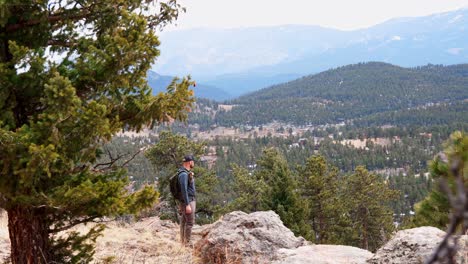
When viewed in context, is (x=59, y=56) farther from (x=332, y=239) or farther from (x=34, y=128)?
(x=332, y=239)

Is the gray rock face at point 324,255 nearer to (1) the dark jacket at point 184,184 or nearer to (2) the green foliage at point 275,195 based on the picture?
(1) the dark jacket at point 184,184

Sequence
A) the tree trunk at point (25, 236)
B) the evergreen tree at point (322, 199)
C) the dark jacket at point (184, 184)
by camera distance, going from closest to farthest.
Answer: the tree trunk at point (25, 236) < the dark jacket at point (184, 184) < the evergreen tree at point (322, 199)

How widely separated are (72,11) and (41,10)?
1.20ft

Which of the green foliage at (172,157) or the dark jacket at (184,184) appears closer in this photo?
the dark jacket at (184,184)

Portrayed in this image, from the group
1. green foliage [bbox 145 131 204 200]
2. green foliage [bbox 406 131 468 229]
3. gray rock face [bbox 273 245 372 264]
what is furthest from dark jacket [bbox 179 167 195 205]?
green foliage [bbox 145 131 204 200]

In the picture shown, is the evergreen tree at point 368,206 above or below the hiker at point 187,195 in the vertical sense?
below

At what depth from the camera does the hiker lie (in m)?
8.73

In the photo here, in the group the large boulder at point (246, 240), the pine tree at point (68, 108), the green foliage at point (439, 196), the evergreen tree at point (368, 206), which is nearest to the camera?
the pine tree at point (68, 108)

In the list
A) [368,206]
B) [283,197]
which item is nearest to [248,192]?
[283,197]

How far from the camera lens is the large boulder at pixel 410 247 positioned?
4.31 metres

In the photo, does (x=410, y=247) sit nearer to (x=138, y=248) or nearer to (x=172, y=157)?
(x=138, y=248)

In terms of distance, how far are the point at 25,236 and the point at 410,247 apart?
4.05m

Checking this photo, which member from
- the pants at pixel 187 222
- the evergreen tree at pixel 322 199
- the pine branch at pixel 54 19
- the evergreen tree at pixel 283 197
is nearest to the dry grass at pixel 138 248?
the pants at pixel 187 222

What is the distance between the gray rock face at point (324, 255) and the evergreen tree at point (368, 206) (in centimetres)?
2789
